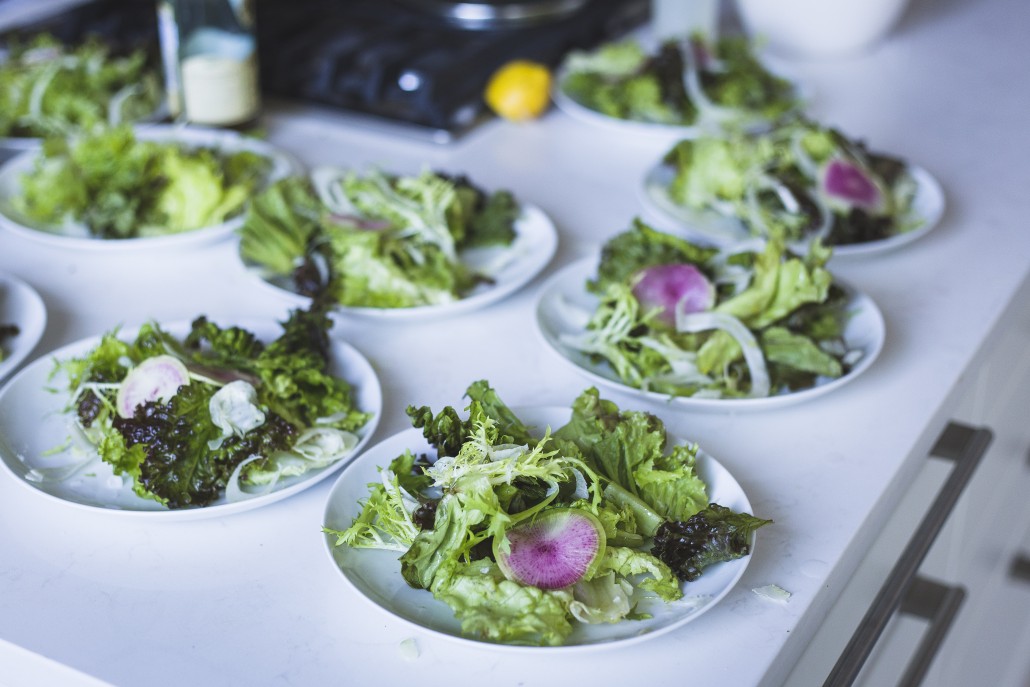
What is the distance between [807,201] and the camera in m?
1.42

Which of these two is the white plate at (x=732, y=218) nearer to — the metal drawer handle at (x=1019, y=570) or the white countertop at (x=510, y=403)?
the white countertop at (x=510, y=403)

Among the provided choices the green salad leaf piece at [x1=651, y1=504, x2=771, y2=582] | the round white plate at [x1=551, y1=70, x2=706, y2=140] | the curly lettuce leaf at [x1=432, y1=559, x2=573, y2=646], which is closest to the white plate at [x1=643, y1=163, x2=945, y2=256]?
the round white plate at [x1=551, y1=70, x2=706, y2=140]

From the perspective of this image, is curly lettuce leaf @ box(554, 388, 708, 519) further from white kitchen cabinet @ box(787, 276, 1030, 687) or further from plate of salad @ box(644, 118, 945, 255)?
plate of salad @ box(644, 118, 945, 255)

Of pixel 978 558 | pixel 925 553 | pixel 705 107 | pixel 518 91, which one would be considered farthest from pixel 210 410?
pixel 978 558

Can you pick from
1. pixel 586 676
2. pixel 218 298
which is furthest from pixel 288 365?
pixel 586 676

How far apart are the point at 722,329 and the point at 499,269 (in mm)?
343

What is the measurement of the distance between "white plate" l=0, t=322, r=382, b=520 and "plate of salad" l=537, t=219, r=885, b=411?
0.22 metres

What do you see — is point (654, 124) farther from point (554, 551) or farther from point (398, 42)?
point (554, 551)

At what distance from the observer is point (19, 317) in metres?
1.24

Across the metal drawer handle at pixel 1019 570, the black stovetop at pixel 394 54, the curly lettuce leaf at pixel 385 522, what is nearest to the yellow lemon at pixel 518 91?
the black stovetop at pixel 394 54

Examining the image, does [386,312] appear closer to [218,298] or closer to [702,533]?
[218,298]

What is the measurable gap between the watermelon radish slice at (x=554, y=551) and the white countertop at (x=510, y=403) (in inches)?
2.4

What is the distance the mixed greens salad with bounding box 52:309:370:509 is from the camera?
3.15 ft

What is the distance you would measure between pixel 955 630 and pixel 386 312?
3.27 feet
